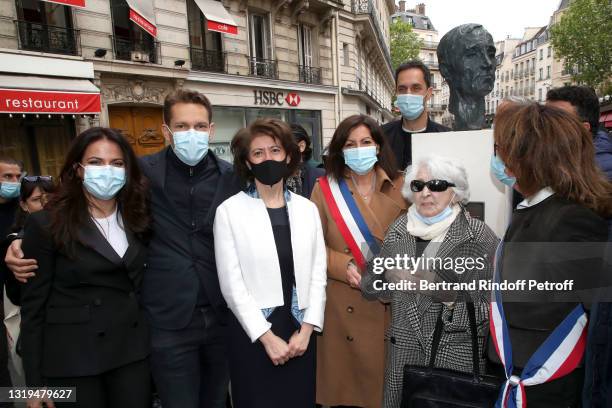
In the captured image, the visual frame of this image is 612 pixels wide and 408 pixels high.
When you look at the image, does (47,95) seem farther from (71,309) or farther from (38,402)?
(38,402)

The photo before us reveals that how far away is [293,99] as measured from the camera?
15125 mm

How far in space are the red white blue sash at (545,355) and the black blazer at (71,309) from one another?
6.13 feet

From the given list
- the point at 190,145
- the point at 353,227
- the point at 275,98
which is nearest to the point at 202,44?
the point at 275,98

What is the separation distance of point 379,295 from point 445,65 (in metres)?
2.28

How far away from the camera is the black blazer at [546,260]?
1.49 metres

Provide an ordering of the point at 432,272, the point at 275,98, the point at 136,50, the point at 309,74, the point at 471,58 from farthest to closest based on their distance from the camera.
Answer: the point at 309,74
the point at 275,98
the point at 136,50
the point at 471,58
the point at 432,272

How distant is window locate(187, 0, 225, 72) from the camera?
12100 millimetres

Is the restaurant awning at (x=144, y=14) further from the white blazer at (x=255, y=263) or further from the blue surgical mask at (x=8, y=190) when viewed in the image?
the white blazer at (x=255, y=263)

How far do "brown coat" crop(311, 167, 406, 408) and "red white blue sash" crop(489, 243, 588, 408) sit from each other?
33.4 inches

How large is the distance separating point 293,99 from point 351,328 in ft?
44.5

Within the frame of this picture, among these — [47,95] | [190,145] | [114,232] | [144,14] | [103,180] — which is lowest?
[114,232]

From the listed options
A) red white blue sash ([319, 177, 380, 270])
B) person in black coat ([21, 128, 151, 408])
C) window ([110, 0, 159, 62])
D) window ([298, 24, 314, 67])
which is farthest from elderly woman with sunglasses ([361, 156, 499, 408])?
window ([298, 24, 314, 67])

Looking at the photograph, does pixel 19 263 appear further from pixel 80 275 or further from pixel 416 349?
pixel 416 349

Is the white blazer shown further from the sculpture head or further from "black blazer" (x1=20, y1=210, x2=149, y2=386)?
the sculpture head
